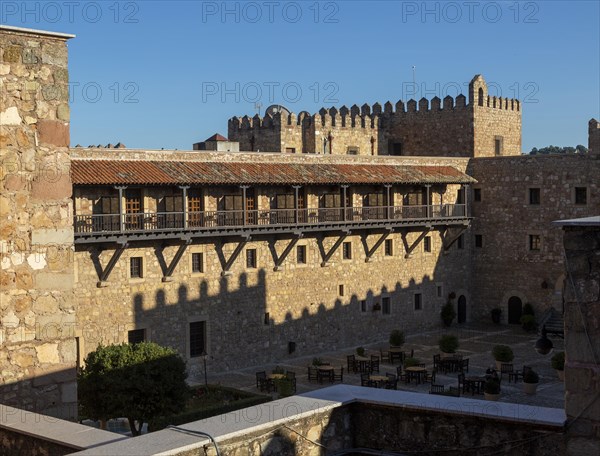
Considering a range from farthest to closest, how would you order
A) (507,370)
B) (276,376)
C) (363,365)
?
1. (363,365)
2. (507,370)
3. (276,376)

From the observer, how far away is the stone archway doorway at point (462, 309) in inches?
1431

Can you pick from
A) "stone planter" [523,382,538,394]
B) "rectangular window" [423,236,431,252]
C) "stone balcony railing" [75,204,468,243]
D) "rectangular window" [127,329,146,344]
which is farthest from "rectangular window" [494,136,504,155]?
"rectangular window" [127,329,146,344]

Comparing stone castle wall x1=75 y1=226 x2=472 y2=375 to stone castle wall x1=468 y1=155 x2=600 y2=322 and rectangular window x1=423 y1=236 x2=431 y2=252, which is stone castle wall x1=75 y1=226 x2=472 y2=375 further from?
stone castle wall x1=468 y1=155 x2=600 y2=322

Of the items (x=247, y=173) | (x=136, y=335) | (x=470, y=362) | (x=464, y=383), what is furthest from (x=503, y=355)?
(x=136, y=335)

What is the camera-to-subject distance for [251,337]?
90.0ft

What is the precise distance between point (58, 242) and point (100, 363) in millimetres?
10667

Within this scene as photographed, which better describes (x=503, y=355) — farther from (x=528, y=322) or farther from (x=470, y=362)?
(x=528, y=322)

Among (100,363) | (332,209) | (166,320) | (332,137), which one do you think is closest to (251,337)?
(166,320)

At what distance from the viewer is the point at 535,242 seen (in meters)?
34.9

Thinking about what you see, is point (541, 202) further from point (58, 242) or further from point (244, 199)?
point (58, 242)

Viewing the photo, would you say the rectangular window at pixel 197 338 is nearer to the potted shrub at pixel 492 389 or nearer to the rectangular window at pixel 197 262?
the rectangular window at pixel 197 262

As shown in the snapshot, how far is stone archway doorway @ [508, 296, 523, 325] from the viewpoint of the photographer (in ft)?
116

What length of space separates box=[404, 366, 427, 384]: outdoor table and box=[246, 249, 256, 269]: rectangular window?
20.9 ft

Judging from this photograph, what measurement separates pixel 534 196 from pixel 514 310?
4.95m
